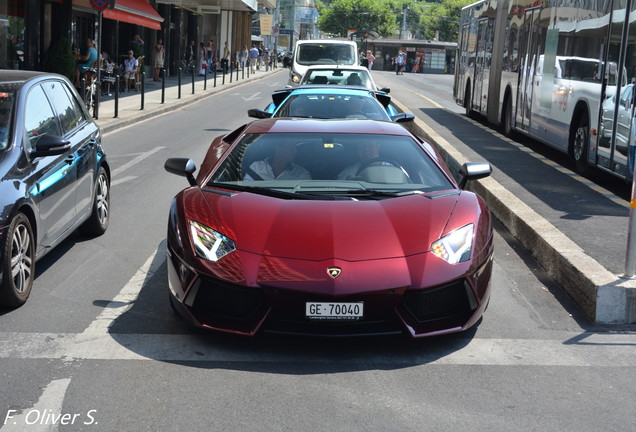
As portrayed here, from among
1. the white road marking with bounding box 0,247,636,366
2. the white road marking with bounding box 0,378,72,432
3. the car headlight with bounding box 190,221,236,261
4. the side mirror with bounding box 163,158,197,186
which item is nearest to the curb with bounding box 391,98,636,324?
the white road marking with bounding box 0,247,636,366

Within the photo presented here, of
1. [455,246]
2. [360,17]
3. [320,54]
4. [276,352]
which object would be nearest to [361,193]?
[455,246]

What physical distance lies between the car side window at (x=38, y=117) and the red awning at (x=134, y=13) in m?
18.6

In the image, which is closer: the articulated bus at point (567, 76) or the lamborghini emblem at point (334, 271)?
the lamborghini emblem at point (334, 271)

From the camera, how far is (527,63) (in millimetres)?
17719

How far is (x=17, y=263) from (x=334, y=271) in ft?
7.60

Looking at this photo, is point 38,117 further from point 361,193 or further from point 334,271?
point 334,271

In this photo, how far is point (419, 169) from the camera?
6.57 meters

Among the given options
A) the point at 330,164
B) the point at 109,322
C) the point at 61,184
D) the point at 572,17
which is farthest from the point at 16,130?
the point at 572,17

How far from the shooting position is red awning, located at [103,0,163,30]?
26.9 m

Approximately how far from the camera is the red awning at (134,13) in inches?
1059

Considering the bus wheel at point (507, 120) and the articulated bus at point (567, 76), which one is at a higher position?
the articulated bus at point (567, 76)

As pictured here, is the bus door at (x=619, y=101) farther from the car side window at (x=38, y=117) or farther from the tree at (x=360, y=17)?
the tree at (x=360, y=17)

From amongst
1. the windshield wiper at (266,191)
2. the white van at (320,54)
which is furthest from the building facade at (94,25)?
the windshield wiper at (266,191)

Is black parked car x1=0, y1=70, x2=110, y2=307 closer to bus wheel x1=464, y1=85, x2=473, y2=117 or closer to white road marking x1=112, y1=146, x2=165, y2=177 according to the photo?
white road marking x1=112, y1=146, x2=165, y2=177
